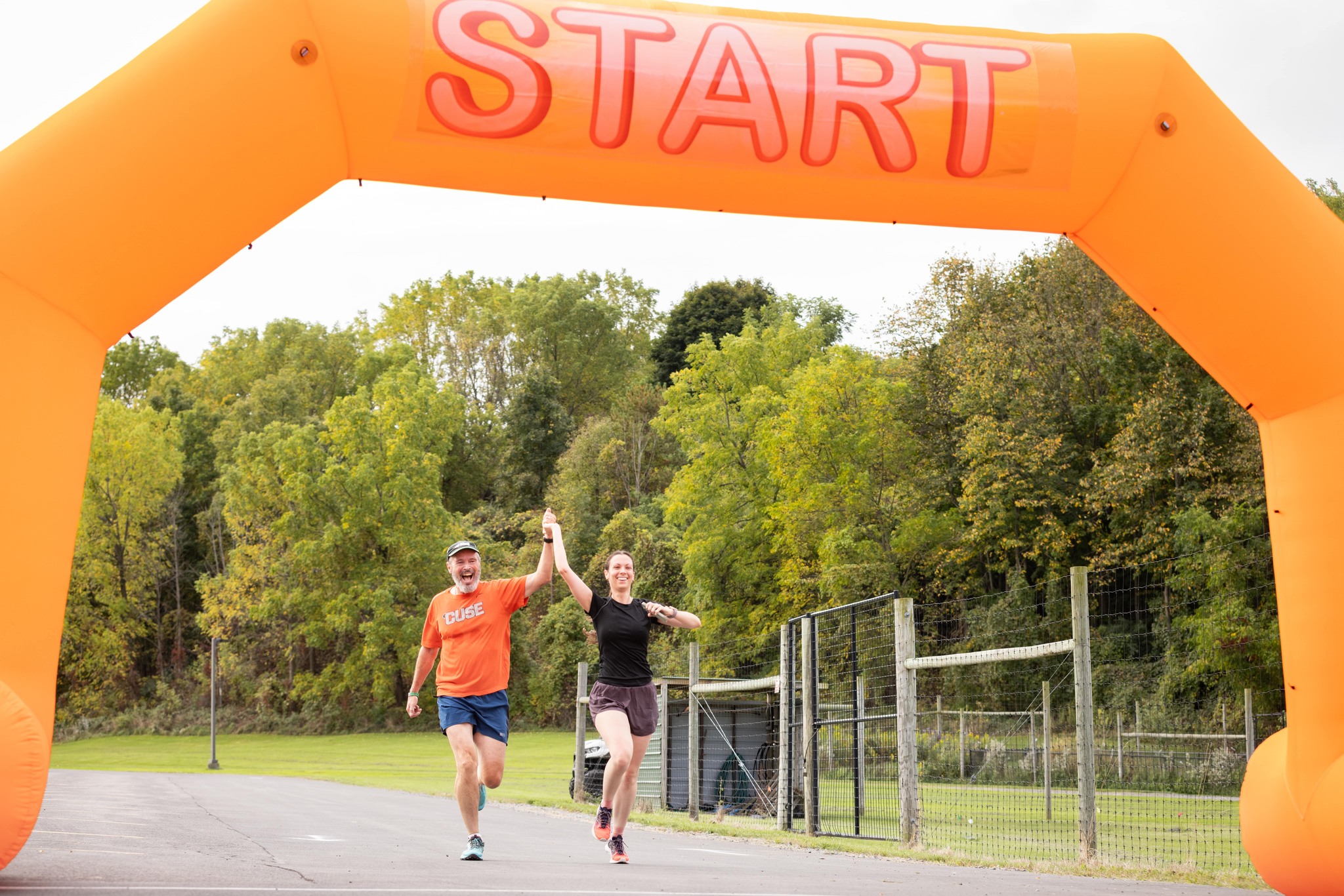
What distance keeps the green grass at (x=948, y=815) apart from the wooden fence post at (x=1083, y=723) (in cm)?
24

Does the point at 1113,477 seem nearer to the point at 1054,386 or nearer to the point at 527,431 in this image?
the point at 1054,386

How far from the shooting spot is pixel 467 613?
27.5ft

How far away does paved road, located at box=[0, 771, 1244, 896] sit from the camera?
662cm

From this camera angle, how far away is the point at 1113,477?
3478 centimetres

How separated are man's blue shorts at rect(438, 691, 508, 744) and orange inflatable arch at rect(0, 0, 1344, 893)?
9.21ft

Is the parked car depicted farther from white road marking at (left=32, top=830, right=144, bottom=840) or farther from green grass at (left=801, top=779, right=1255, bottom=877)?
white road marking at (left=32, top=830, right=144, bottom=840)

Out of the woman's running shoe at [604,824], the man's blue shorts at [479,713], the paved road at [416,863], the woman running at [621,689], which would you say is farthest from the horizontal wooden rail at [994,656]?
the man's blue shorts at [479,713]

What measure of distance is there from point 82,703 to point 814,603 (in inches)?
1347

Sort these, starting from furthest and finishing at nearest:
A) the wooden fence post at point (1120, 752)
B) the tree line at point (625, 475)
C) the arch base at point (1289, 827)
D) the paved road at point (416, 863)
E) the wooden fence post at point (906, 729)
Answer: the tree line at point (625, 475)
the wooden fence post at point (1120, 752)
the wooden fence post at point (906, 729)
the paved road at point (416, 863)
the arch base at point (1289, 827)

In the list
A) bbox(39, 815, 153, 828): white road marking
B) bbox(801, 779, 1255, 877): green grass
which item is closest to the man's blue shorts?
bbox(801, 779, 1255, 877): green grass

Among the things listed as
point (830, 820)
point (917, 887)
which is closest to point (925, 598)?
point (830, 820)

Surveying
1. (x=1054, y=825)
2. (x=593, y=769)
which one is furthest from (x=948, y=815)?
(x=593, y=769)

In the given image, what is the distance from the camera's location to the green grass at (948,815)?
31.8ft

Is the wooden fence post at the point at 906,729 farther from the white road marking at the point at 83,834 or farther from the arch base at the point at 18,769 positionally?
the arch base at the point at 18,769
